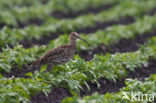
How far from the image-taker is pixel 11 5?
18312 millimetres

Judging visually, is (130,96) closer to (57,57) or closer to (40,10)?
(57,57)

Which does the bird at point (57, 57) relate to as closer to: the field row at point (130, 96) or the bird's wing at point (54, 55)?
the bird's wing at point (54, 55)

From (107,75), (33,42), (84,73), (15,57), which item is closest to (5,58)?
(15,57)

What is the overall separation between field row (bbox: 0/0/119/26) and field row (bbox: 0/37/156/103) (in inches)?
245

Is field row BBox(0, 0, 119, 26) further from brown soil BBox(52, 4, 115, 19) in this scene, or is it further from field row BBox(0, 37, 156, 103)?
field row BBox(0, 37, 156, 103)

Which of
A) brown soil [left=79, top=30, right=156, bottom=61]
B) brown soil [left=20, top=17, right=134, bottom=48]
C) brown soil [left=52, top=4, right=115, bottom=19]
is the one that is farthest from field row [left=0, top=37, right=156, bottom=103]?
brown soil [left=52, top=4, right=115, bottom=19]

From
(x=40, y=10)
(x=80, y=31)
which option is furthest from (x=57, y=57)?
(x=40, y=10)

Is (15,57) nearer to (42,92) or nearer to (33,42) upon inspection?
(42,92)

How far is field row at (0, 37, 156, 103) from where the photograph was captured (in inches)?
260

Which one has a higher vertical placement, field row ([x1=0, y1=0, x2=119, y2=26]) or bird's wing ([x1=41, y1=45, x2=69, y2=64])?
field row ([x1=0, y1=0, x2=119, y2=26])

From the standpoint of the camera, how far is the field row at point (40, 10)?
14.2m

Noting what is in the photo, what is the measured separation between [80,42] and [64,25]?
3135 millimetres

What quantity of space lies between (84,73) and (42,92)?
126 cm

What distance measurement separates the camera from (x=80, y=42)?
1138 centimetres
